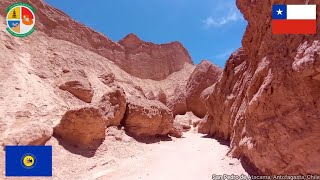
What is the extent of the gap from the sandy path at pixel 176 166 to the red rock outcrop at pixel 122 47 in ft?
53.8

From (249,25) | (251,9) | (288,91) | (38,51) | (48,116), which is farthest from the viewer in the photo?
(38,51)

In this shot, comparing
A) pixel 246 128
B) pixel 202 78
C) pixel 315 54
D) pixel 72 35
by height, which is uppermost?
pixel 72 35

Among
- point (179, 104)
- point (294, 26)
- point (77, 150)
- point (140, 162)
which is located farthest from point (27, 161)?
→ point (179, 104)

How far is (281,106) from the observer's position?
5.44 m

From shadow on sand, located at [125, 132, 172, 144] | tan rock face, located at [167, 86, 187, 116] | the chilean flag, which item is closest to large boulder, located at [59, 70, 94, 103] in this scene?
shadow on sand, located at [125, 132, 172, 144]

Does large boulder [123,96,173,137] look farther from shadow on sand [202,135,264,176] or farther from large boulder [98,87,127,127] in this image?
shadow on sand [202,135,264,176]

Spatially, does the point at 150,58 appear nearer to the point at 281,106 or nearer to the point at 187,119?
the point at 187,119

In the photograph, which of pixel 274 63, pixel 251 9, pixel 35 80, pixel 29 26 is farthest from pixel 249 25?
pixel 35 80

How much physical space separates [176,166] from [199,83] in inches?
645

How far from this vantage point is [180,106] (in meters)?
23.1

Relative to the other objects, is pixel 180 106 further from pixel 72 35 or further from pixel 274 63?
pixel 274 63

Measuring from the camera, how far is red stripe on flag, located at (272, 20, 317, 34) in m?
4.87

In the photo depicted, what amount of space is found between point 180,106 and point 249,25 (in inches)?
597

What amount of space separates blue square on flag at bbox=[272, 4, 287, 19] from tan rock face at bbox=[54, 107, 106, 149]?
6728mm
